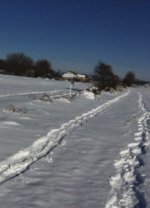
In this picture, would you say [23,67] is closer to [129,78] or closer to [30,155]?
[129,78]

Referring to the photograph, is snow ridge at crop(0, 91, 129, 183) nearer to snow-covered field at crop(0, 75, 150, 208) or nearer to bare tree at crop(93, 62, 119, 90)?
snow-covered field at crop(0, 75, 150, 208)

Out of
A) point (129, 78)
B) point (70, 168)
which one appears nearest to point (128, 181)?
point (70, 168)

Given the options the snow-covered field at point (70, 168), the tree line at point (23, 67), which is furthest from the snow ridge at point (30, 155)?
the tree line at point (23, 67)

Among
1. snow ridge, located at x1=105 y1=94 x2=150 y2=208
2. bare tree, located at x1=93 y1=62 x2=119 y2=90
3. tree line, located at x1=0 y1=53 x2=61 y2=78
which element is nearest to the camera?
snow ridge, located at x1=105 y1=94 x2=150 y2=208

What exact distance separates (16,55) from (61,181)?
105213 millimetres

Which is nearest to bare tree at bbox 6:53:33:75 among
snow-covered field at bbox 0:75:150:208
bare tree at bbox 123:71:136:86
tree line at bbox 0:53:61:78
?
tree line at bbox 0:53:61:78

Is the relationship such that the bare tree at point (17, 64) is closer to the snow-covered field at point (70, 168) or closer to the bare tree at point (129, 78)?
the bare tree at point (129, 78)

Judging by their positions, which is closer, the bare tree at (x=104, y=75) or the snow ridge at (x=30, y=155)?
the snow ridge at (x=30, y=155)

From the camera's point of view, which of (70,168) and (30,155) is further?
(30,155)

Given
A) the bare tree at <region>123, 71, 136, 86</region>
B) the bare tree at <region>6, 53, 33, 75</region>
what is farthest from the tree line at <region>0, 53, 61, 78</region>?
→ the bare tree at <region>123, 71, 136, 86</region>

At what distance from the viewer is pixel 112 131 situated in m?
13.3

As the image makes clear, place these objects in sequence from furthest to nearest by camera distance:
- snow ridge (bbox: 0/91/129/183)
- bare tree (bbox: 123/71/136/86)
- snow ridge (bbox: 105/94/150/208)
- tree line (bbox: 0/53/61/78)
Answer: bare tree (bbox: 123/71/136/86) → tree line (bbox: 0/53/61/78) → snow ridge (bbox: 0/91/129/183) → snow ridge (bbox: 105/94/150/208)

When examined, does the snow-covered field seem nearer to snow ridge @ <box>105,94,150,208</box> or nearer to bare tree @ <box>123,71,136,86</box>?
snow ridge @ <box>105,94,150,208</box>

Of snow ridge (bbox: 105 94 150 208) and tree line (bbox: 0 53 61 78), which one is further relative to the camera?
tree line (bbox: 0 53 61 78)
